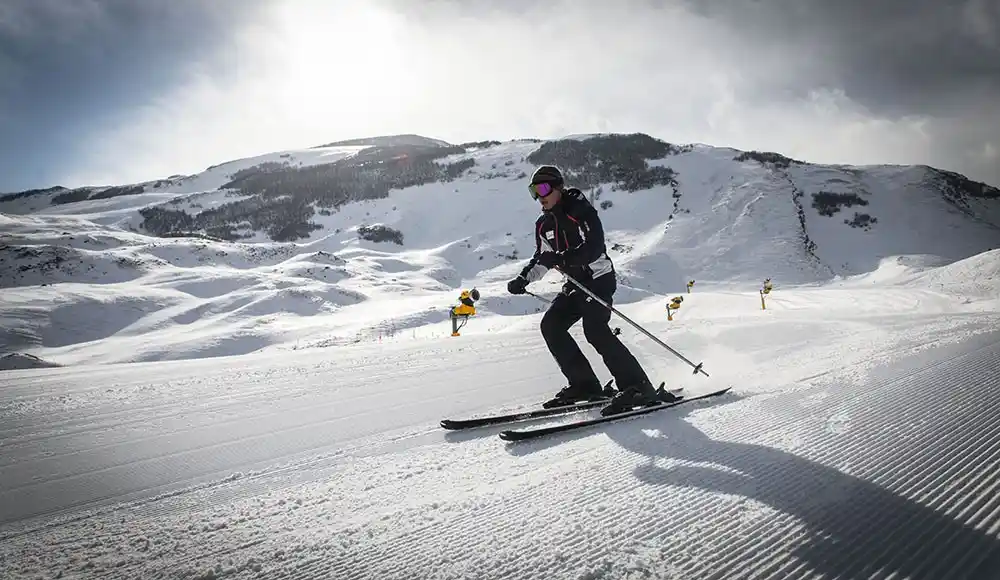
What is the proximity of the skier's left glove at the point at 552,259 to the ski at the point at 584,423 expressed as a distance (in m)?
1.30

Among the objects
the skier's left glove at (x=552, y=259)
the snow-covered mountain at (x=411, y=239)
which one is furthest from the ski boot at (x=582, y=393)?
the snow-covered mountain at (x=411, y=239)

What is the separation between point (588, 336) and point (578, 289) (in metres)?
0.41

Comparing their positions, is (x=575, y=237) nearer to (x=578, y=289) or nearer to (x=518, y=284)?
(x=578, y=289)

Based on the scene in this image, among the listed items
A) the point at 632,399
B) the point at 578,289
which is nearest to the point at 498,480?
the point at 632,399

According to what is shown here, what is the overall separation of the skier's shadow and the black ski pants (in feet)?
4.38

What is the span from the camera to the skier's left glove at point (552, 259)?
12.8 ft

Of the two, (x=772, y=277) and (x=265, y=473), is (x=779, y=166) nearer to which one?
(x=772, y=277)

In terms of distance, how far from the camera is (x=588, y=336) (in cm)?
392

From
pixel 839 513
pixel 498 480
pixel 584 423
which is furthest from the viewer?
pixel 584 423

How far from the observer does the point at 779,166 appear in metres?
55.4

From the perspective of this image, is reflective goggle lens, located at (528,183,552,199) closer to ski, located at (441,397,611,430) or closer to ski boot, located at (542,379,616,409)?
ski boot, located at (542,379,616,409)

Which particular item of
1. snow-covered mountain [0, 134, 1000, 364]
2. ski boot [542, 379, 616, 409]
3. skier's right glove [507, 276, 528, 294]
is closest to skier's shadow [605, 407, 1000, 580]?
ski boot [542, 379, 616, 409]

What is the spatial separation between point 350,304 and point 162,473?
21.9 metres

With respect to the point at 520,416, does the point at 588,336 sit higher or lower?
higher
